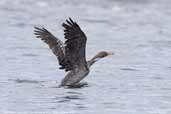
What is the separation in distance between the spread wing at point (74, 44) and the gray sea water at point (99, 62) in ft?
1.73

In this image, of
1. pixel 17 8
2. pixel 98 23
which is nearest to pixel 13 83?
pixel 98 23

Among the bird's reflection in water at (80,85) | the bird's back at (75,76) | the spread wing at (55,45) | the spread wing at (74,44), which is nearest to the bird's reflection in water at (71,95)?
the bird's reflection in water at (80,85)

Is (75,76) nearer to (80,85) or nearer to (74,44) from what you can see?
(80,85)

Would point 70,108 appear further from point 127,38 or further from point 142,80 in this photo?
point 127,38

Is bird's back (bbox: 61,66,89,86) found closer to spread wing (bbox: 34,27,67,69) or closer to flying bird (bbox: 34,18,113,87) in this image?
flying bird (bbox: 34,18,113,87)

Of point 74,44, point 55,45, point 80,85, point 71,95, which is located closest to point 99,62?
point 55,45

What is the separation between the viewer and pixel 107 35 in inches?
1001

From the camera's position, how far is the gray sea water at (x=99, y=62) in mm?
16000

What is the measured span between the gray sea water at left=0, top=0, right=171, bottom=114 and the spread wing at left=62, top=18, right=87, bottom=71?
1.73 feet

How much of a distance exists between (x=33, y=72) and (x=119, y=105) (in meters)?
3.66

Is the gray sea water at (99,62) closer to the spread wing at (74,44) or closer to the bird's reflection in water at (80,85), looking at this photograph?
the bird's reflection in water at (80,85)

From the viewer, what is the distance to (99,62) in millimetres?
21547

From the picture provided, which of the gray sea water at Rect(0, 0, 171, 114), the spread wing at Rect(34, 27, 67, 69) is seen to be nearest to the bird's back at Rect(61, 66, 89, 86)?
the gray sea water at Rect(0, 0, 171, 114)

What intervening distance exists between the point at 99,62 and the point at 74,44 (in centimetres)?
452
